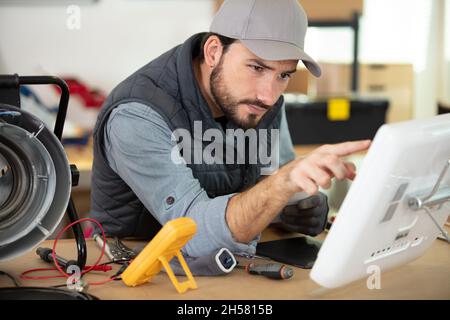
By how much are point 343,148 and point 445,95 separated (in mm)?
3757

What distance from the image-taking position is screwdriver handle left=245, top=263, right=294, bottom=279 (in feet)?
4.37

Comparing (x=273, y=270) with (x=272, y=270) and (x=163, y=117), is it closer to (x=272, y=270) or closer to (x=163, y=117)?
(x=272, y=270)

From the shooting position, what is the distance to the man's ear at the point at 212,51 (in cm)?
177

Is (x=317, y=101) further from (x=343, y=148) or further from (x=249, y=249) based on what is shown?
(x=343, y=148)

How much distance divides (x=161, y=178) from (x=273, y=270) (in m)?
0.36

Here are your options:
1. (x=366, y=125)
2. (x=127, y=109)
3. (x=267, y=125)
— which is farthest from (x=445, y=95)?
(x=127, y=109)

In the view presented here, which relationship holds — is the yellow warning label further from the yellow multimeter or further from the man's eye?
the yellow multimeter

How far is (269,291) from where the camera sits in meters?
1.28

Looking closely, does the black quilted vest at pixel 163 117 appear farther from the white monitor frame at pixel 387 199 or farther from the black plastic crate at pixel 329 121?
the black plastic crate at pixel 329 121

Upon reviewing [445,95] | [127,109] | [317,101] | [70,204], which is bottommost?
[445,95]

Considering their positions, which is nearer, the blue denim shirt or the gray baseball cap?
the blue denim shirt

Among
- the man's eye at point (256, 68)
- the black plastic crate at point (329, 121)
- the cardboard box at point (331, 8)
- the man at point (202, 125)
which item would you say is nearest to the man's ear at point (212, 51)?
the man at point (202, 125)

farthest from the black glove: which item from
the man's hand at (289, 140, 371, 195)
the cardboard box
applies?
the cardboard box

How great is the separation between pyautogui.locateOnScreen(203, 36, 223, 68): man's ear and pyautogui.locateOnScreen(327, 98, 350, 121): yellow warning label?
184 centimetres
